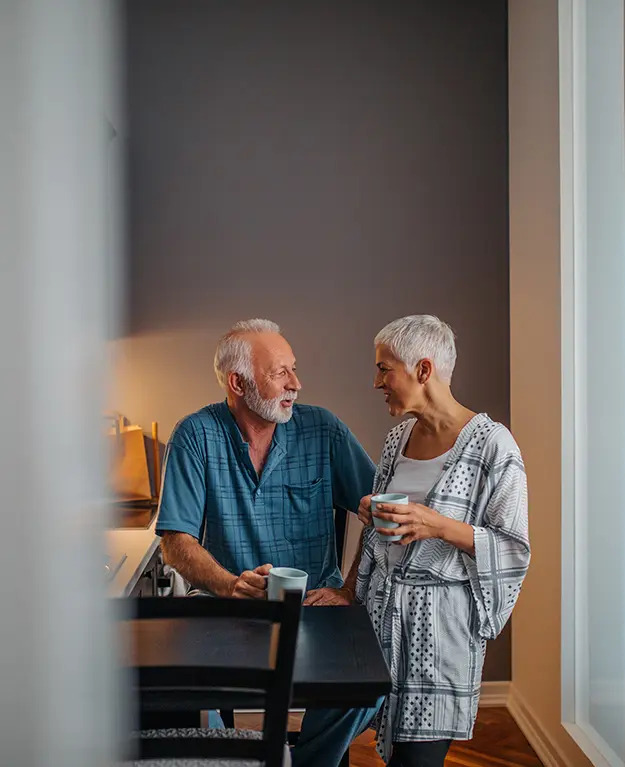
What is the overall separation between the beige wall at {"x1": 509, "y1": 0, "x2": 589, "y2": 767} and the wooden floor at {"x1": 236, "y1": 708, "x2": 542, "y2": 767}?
0.05m

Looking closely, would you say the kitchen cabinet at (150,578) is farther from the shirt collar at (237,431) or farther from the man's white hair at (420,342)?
the man's white hair at (420,342)

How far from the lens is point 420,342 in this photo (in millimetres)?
1895

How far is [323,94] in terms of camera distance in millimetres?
3172

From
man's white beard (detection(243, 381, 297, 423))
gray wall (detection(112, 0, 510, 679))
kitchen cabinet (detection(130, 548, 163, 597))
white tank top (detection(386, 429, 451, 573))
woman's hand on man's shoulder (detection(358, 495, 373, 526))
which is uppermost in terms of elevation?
gray wall (detection(112, 0, 510, 679))

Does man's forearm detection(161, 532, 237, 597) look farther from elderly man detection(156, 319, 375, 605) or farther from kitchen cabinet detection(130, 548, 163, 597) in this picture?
kitchen cabinet detection(130, 548, 163, 597)

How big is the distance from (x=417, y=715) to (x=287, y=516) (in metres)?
0.61

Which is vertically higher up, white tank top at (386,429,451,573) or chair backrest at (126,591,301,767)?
white tank top at (386,429,451,573)

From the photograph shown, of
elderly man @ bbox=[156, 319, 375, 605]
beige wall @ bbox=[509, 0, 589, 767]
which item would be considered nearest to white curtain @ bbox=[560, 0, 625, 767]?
beige wall @ bbox=[509, 0, 589, 767]

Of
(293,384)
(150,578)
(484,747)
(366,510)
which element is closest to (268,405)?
(293,384)

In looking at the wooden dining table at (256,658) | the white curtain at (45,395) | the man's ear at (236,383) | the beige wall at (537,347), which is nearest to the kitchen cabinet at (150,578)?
the man's ear at (236,383)

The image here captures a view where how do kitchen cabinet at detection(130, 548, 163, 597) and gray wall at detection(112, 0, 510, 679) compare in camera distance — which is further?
gray wall at detection(112, 0, 510, 679)

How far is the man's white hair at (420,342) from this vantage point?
6.21 ft

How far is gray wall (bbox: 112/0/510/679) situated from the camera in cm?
315

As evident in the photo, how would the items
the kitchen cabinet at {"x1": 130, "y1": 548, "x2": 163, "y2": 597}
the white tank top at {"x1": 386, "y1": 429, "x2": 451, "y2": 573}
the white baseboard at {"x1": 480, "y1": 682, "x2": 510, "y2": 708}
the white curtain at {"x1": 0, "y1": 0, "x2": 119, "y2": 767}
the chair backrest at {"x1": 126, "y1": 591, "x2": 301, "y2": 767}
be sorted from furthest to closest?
the white baseboard at {"x1": 480, "y1": 682, "x2": 510, "y2": 708} → the kitchen cabinet at {"x1": 130, "y1": 548, "x2": 163, "y2": 597} → the white tank top at {"x1": 386, "y1": 429, "x2": 451, "y2": 573} → the chair backrest at {"x1": 126, "y1": 591, "x2": 301, "y2": 767} → the white curtain at {"x1": 0, "y1": 0, "x2": 119, "y2": 767}
